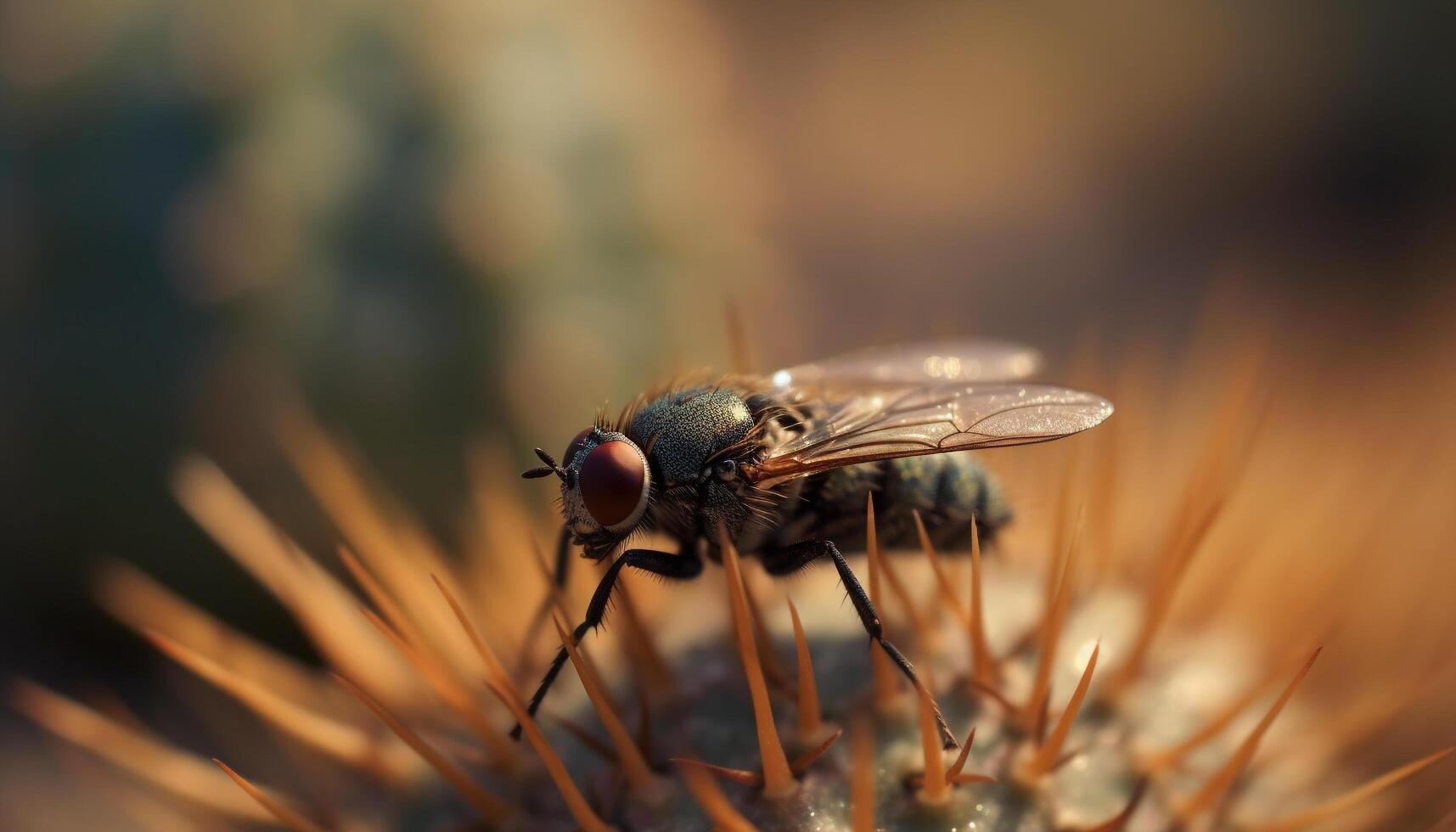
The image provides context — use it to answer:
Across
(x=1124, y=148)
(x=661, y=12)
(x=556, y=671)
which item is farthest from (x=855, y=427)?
(x=1124, y=148)

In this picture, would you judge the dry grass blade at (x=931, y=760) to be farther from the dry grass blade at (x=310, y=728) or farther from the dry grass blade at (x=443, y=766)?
the dry grass blade at (x=310, y=728)

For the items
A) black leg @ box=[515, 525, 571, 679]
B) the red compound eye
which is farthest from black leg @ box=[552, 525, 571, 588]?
the red compound eye

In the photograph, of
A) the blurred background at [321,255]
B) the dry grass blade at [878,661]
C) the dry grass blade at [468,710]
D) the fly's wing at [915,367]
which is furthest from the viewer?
the blurred background at [321,255]

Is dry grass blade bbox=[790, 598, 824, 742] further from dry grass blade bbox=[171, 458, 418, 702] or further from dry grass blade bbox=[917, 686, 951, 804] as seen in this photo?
dry grass blade bbox=[171, 458, 418, 702]

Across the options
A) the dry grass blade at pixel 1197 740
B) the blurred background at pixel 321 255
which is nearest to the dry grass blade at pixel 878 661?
the dry grass blade at pixel 1197 740

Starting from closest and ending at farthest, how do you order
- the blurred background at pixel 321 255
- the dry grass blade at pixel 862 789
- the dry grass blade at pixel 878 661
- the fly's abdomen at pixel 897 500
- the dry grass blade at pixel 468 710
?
the dry grass blade at pixel 862 789
the dry grass blade at pixel 878 661
the dry grass blade at pixel 468 710
the fly's abdomen at pixel 897 500
the blurred background at pixel 321 255

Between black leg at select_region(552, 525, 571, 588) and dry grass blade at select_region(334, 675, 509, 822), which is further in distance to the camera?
black leg at select_region(552, 525, 571, 588)

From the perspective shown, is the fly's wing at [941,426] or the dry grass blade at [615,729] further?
the fly's wing at [941,426]

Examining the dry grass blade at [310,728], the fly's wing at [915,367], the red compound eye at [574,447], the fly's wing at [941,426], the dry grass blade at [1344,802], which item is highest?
the red compound eye at [574,447]
